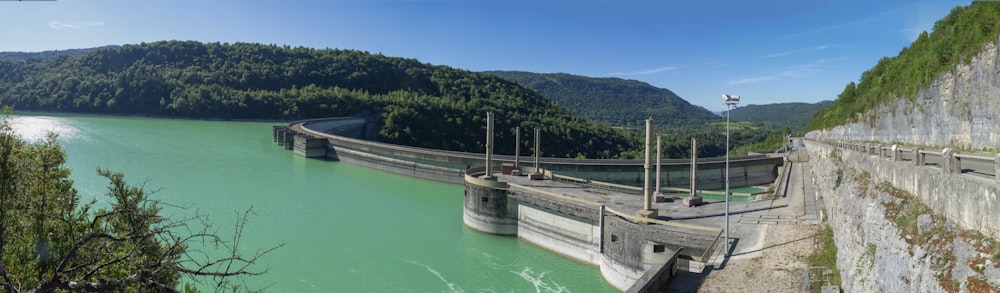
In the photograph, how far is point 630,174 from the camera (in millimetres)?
39281

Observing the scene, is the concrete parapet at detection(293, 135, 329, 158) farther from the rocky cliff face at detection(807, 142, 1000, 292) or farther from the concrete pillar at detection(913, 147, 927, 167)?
the concrete pillar at detection(913, 147, 927, 167)

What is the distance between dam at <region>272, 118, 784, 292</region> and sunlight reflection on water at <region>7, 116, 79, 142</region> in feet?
158

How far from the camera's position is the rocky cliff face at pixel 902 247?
555 centimetres

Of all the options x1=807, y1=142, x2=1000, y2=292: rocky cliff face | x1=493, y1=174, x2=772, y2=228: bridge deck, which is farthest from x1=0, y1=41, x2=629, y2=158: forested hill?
x1=807, y1=142, x2=1000, y2=292: rocky cliff face

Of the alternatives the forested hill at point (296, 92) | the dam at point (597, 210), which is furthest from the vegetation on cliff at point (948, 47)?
the forested hill at point (296, 92)

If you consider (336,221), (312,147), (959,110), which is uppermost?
(959,110)

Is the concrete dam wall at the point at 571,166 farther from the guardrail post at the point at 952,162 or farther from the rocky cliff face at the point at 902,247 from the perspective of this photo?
the guardrail post at the point at 952,162

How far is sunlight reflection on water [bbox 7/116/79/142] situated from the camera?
63.7 metres

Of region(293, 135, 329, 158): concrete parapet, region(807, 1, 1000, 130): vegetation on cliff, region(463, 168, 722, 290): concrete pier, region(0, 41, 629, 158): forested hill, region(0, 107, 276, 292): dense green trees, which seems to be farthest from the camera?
region(0, 41, 629, 158): forested hill

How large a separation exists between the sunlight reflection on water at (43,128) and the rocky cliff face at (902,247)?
7312 cm

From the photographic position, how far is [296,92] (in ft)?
361

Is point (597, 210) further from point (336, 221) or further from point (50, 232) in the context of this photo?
point (50, 232)

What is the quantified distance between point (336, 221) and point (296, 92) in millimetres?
89870

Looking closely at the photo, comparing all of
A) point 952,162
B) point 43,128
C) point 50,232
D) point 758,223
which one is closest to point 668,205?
point 758,223
